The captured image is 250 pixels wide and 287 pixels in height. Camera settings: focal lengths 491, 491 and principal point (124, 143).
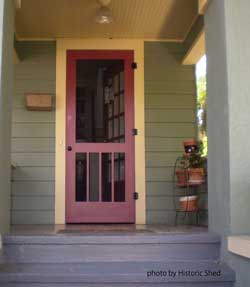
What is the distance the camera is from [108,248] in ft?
11.8

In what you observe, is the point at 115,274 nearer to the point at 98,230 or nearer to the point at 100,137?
the point at 98,230

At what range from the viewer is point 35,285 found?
10.7 feet

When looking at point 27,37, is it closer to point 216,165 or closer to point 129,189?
point 129,189

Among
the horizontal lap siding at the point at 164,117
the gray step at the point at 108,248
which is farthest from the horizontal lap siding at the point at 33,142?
the gray step at the point at 108,248

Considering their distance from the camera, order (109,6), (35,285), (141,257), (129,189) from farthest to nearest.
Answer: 1. (129,189)
2. (109,6)
3. (141,257)
4. (35,285)

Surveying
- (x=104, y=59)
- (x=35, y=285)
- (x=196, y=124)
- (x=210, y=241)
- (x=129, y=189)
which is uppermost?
(x=104, y=59)

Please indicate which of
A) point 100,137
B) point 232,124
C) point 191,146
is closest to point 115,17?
point 100,137

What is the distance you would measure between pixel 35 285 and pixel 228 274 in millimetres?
1312

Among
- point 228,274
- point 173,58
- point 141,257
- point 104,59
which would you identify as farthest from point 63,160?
point 228,274

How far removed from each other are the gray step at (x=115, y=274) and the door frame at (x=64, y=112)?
2023 millimetres

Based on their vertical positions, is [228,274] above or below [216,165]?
below

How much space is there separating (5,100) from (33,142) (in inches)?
→ 78.2

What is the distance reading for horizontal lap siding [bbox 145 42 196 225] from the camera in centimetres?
559

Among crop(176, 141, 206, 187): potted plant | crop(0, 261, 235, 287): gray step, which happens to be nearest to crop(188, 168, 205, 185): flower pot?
crop(176, 141, 206, 187): potted plant
